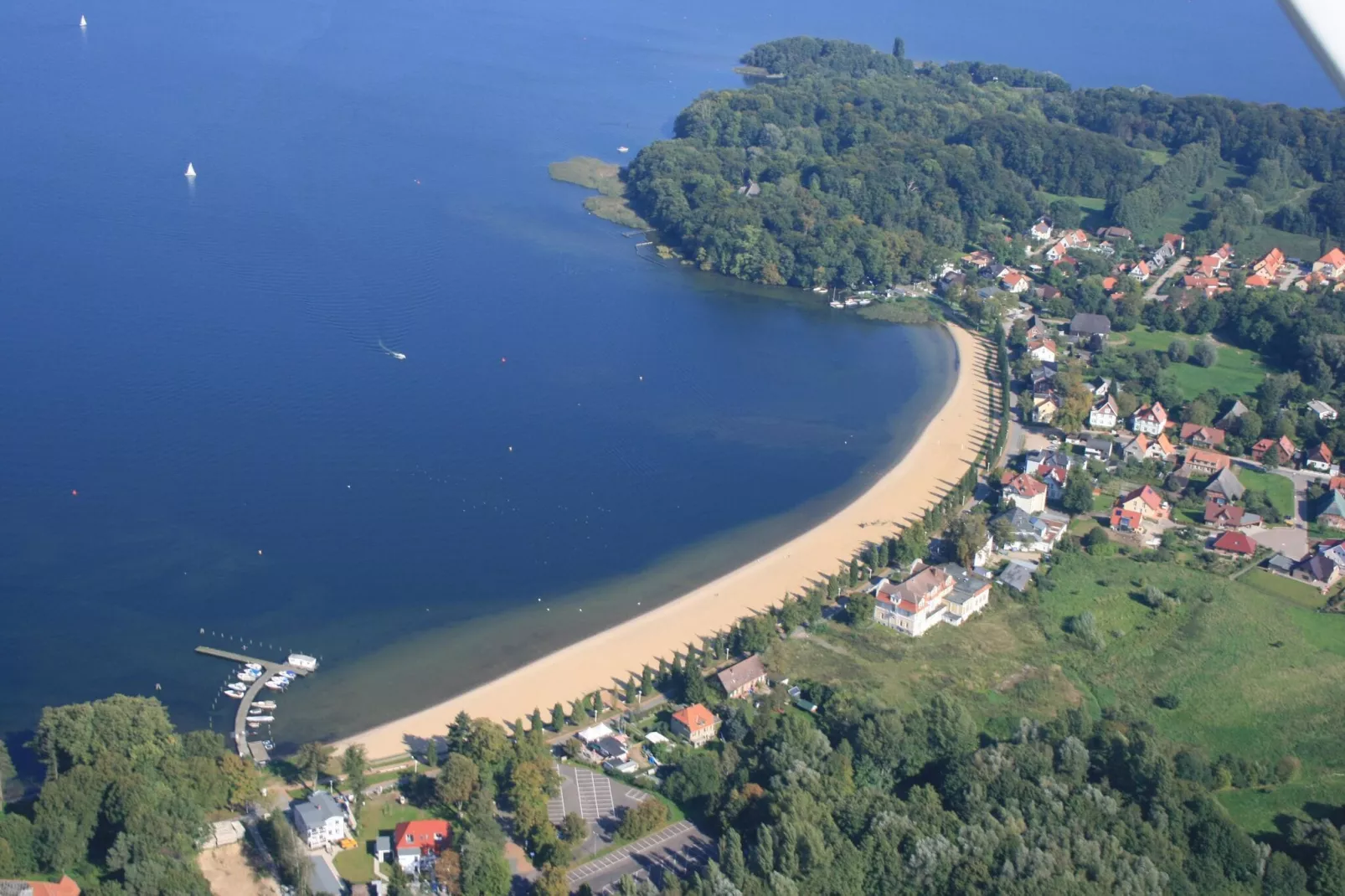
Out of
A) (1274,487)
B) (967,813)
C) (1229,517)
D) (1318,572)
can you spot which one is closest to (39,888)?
(967,813)

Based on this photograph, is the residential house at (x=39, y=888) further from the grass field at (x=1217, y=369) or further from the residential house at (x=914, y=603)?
the grass field at (x=1217, y=369)

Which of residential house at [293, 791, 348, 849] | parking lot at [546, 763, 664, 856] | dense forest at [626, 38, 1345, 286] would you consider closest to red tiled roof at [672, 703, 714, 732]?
parking lot at [546, 763, 664, 856]

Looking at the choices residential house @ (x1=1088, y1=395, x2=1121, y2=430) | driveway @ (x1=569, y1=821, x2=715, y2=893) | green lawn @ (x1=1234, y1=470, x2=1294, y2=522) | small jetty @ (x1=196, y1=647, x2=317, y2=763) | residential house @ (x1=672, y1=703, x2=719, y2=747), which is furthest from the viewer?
residential house @ (x1=1088, y1=395, x2=1121, y2=430)

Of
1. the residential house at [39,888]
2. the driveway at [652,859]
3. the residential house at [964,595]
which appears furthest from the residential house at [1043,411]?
the residential house at [39,888]

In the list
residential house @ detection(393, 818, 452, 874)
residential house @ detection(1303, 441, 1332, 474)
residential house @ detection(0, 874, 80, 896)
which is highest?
residential house @ detection(1303, 441, 1332, 474)

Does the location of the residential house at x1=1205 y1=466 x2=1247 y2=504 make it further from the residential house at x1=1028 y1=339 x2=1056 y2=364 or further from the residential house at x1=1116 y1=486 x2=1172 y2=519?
the residential house at x1=1028 y1=339 x2=1056 y2=364

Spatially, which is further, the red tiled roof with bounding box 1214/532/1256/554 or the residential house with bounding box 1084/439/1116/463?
the residential house with bounding box 1084/439/1116/463
